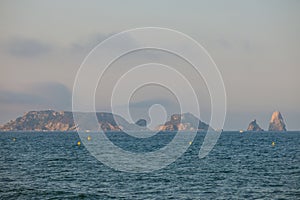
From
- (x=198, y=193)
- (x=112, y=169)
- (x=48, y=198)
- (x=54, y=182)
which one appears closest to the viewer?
(x=48, y=198)

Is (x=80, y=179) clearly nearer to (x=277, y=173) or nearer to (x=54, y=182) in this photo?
(x=54, y=182)

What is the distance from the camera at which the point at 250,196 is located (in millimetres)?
47000

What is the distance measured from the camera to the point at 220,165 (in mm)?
77438

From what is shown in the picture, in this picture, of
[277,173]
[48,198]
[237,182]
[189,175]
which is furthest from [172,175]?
[48,198]

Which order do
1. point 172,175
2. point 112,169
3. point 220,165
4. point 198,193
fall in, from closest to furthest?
1. point 198,193
2. point 172,175
3. point 112,169
4. point 220,165

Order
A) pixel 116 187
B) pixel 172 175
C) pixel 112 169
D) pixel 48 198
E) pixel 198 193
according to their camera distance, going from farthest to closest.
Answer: pixel 112 169 < pixel 172 175 < pixel 116 187 < pixel 198 193 < pixel 48 198

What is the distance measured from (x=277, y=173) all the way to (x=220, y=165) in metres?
13.5

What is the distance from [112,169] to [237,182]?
71.3ft

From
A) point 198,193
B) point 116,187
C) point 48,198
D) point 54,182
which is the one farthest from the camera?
point 54,182

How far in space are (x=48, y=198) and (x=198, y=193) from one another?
16.8m

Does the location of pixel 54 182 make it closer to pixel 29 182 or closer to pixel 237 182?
pixel 29 182

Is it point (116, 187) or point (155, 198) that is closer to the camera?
point (155, 198)

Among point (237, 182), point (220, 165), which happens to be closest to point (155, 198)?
point (237, 182)

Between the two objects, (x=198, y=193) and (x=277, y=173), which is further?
(x=277, y=173)
